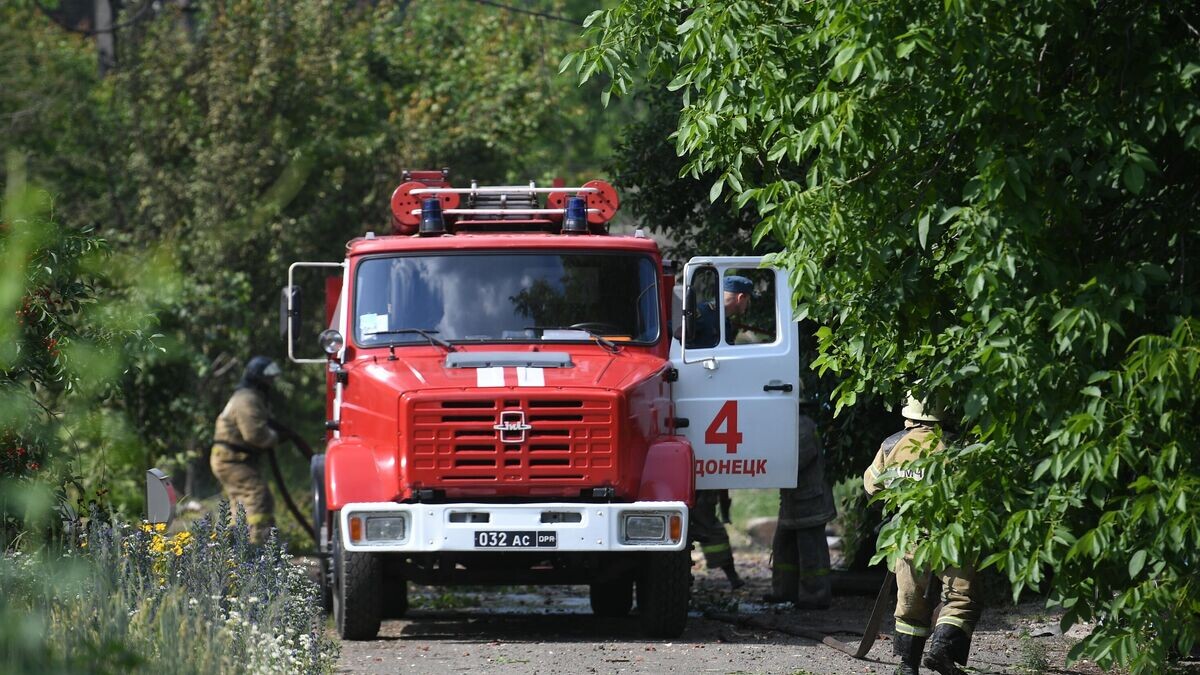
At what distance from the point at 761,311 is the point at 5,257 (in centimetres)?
864

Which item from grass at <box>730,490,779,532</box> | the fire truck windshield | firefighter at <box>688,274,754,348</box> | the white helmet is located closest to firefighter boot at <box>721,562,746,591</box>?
firefighter at <box>688,274,754,348</box>

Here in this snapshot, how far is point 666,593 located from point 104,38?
18153mm

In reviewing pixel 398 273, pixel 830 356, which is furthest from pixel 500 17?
pixel 830 356

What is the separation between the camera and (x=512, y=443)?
352 inches

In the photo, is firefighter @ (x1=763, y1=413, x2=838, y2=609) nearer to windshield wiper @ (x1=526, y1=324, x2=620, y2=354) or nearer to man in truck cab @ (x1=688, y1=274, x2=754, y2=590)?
man in truck cab @ (x1=688, y1=274, x2=754, y2=590)

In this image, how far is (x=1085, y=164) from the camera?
5.67 metres

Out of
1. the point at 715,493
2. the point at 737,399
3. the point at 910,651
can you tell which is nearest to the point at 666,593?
the point at 737,399

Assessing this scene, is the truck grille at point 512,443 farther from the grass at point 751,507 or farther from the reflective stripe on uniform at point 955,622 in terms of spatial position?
the grass at point 751,507

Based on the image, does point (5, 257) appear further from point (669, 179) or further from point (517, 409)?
point (669, 179)

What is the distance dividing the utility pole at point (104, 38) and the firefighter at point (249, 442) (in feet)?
26.9

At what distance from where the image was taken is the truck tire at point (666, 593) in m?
9.24

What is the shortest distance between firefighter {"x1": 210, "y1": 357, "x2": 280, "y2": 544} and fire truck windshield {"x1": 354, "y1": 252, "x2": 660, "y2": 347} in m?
4.28

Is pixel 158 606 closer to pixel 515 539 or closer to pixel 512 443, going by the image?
pixel 515 539

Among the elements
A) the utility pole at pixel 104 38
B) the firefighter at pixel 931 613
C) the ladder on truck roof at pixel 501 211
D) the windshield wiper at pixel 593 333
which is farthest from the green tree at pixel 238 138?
the firefighter at pixel 931 613
